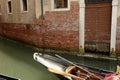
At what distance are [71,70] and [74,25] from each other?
3.66m

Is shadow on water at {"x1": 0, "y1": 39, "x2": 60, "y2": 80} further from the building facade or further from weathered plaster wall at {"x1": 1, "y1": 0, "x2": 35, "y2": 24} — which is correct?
weathered plaster wall at {"x1": 1, "y1": 0, "x2": 35, "y2": 24}

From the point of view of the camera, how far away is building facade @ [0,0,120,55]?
8.06 metres

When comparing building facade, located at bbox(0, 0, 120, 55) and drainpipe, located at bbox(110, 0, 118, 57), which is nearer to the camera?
drainpipe, located at bbox(110, 0, 118, 57)

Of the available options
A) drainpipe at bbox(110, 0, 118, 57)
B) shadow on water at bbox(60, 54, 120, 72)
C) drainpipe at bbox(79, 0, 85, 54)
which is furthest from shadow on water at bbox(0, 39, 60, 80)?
drainpipe at bbox(110, 0, 118, 57)

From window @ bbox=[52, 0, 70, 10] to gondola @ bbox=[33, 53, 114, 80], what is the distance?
137 inches

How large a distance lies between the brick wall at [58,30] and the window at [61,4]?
7.5 inches

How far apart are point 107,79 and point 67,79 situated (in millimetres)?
1194

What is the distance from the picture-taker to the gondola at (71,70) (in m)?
5.07

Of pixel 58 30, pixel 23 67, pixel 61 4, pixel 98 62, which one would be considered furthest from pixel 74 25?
pixel 23 67

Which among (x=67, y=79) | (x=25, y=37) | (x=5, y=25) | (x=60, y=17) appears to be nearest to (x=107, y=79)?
(x=67, y=79)

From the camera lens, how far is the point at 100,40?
8.41 metres

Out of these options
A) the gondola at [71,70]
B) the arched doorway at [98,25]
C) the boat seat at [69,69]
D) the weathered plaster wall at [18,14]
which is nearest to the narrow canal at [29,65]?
the gondola at [71,70]

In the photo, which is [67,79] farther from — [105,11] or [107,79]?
[105,11]

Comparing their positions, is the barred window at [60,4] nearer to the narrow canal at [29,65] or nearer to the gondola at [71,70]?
the narrow canal at [29,65]
